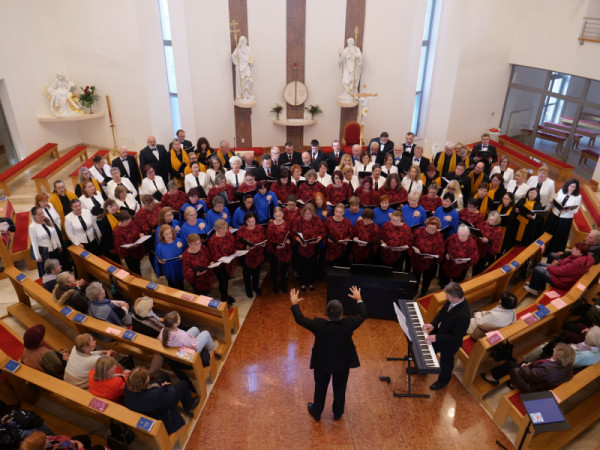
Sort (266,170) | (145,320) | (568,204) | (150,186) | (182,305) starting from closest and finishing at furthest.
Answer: (145,320) → (182,305) → (568,204) → (150,186) → (266,170)

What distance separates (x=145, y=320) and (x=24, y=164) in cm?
685

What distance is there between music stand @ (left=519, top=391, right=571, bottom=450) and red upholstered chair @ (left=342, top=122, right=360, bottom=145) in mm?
8817

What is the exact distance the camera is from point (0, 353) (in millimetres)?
4289

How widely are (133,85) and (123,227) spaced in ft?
20.2

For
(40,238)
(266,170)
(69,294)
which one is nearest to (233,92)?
(266,170)

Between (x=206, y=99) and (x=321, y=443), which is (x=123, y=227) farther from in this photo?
(x=206, y=99)

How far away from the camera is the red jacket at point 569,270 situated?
18.1 ft

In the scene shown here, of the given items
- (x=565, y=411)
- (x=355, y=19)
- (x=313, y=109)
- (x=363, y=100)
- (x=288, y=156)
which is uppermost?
(x=355, y=19)

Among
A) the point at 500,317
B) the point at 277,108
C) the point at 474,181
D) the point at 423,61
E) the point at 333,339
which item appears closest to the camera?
the point at 333,339

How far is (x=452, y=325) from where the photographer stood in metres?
4.41

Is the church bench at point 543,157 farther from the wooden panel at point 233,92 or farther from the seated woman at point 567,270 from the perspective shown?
the wooden panel at point 233,92

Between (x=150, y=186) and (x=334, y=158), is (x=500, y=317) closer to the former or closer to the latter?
(x=334, y=158)

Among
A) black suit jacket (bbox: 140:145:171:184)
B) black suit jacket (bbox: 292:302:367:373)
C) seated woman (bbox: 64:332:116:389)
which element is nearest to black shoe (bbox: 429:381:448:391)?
black suit jacket (bbox: 292:302:367:373)

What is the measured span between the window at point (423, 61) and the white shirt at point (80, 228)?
32.4 feet
